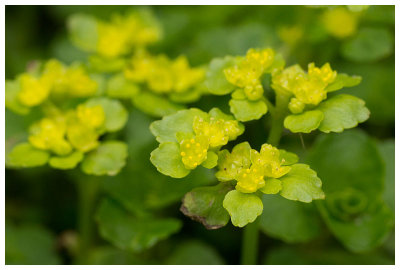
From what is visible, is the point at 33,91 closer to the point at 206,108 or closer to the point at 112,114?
the point at 112,114

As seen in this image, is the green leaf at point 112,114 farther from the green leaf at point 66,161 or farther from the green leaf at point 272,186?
the green leaf at point 272,186

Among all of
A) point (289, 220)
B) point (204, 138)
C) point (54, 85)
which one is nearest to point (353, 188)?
point (289, 220)

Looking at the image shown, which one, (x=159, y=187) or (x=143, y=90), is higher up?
(x=143, y=90)

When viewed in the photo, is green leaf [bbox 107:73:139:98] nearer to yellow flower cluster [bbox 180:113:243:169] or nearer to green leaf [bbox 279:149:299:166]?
yellow flower cluster [bbox 180:113:243:169]

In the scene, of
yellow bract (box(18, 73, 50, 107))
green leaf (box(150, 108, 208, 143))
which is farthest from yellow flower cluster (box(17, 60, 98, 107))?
green leaf (box(150, 108, 208, 143))
